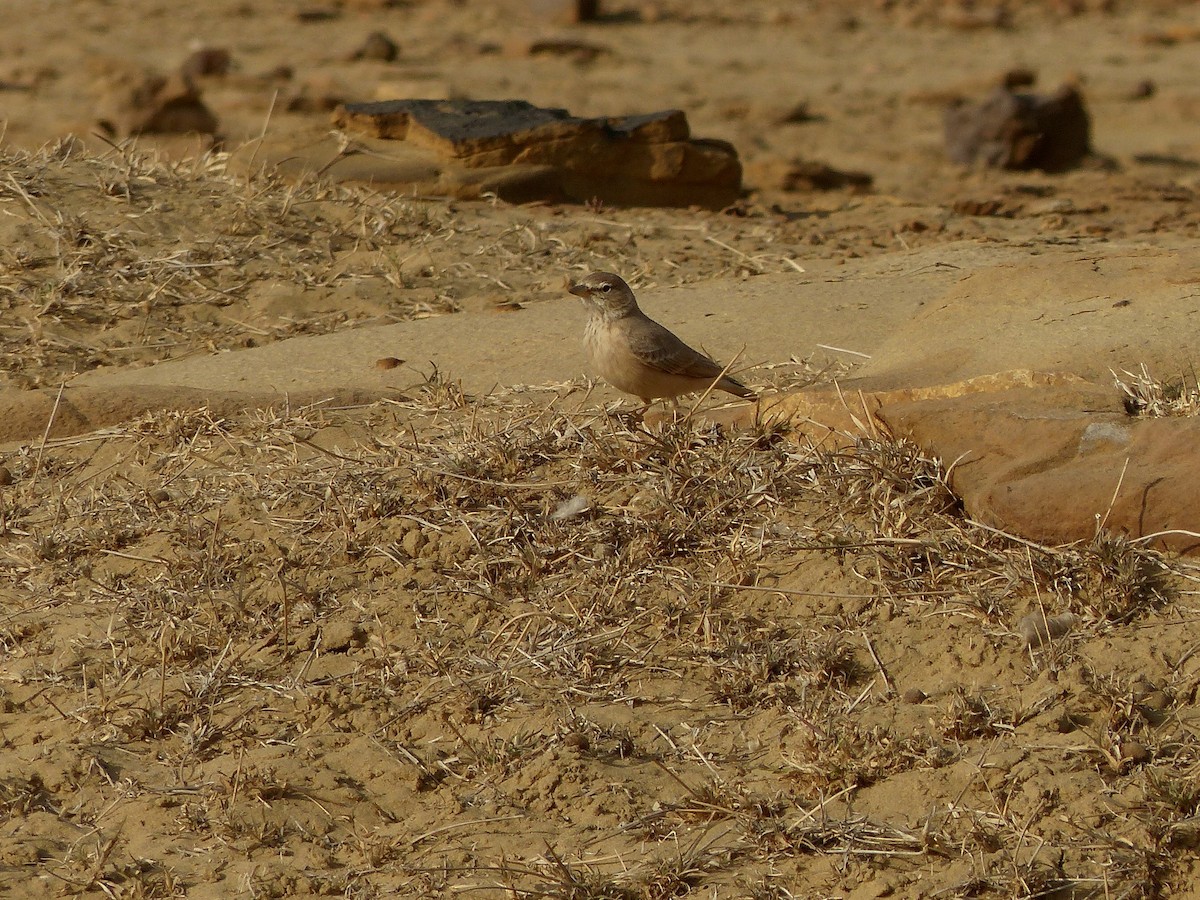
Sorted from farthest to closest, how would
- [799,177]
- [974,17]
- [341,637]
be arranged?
[974,17]
[799,177]
[341,637]

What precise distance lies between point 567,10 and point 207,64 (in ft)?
14.8

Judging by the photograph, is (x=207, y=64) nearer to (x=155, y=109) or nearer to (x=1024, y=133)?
(x=155, y=109)

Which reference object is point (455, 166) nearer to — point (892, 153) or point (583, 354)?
point (583, 354)

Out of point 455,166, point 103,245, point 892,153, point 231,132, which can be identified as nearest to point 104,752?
point 103,245

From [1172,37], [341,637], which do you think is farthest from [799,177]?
[1172,37]

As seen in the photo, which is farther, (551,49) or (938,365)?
(551,49)

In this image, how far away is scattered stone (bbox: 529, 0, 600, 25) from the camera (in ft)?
57.5

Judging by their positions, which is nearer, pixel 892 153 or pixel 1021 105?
pixel 1021 105

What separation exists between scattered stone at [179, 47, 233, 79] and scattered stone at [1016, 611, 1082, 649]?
11899mm

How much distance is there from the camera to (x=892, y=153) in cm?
1262

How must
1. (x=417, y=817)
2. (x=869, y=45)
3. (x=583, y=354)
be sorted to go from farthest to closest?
(x=869, y=45) → (x=583, y=354) → (x=417, y=817)

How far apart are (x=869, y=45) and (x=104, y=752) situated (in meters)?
14.5

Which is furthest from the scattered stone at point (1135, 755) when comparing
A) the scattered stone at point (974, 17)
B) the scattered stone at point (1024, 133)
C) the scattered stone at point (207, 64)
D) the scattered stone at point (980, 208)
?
the scattered stone at point (974, 17)

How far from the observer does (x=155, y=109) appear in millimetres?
12188
